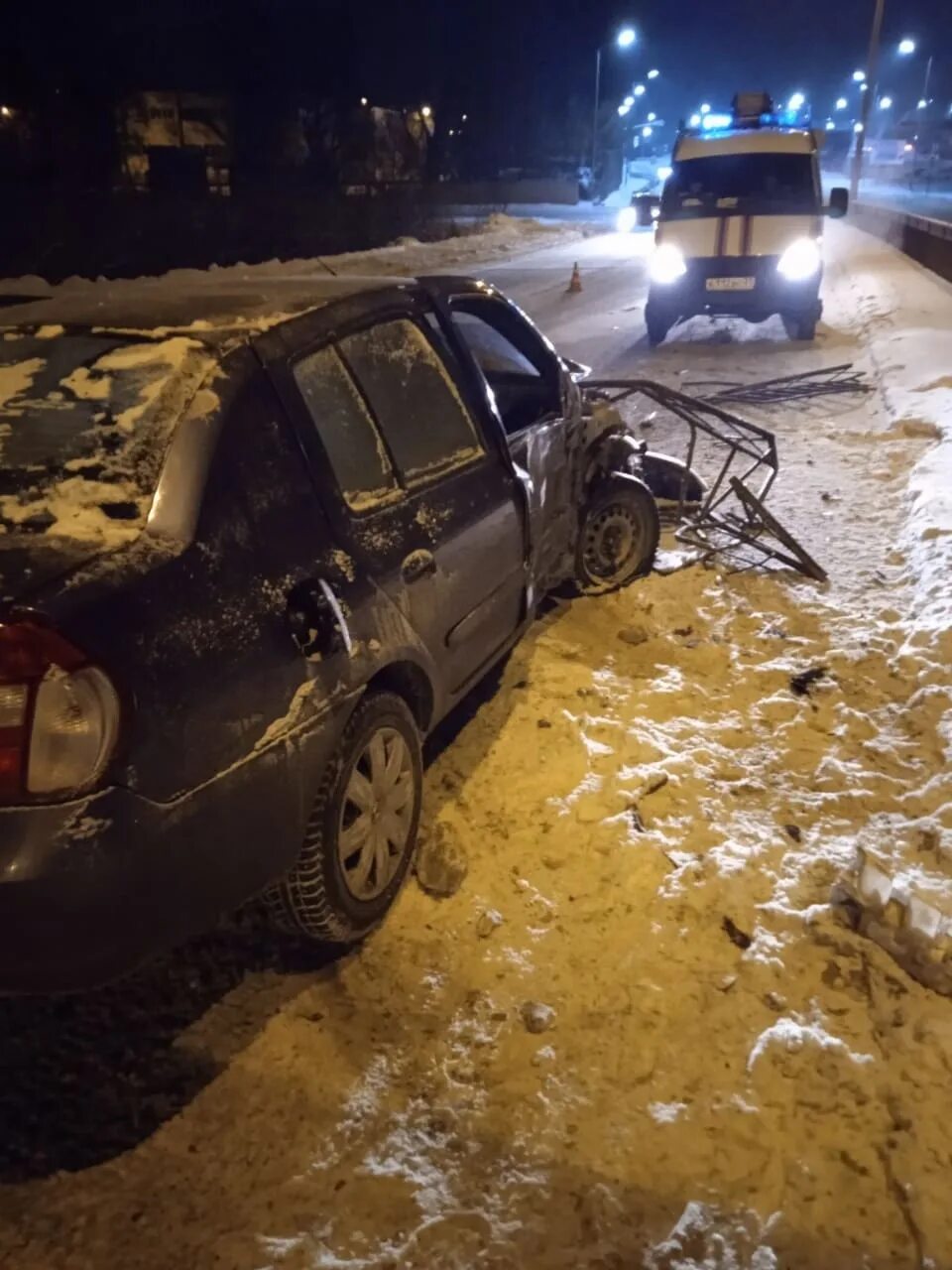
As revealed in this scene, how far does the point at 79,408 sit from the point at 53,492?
1.12 ft

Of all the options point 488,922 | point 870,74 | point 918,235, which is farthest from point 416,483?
point 870,74

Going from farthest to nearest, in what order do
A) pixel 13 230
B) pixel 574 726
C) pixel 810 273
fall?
pixel 13 230, pixel 810 273, pixel 574 726

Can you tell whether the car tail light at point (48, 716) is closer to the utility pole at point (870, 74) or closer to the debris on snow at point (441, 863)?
the debris on snow at point (441, 863)

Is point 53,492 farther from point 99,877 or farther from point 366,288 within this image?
point 366,288

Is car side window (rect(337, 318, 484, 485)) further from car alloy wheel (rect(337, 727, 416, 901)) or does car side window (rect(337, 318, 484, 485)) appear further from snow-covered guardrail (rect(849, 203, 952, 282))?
snow-covered guardrail (rect(849, 203, 952, 282))

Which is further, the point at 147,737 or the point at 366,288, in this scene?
the point at 366,288

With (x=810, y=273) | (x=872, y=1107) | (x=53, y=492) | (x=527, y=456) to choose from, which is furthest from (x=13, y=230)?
(x=872, y=1107)

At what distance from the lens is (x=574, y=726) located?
425 cm

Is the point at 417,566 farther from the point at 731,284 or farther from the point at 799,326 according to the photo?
the point at 799,326

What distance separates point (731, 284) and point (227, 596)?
1219 centimetres

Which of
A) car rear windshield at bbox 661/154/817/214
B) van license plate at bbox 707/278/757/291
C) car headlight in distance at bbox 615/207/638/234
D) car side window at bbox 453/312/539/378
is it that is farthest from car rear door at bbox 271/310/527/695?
car headlight in distance at bbox 615/207/638/234

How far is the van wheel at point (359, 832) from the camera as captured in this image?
2758 millimetres

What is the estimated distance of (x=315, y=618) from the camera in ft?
8.50

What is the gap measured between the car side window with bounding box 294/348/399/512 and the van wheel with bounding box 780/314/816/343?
11.7 metres
